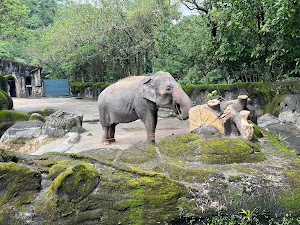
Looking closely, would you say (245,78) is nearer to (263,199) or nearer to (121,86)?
(121,86)

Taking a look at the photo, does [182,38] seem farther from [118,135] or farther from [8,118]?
[8,118]

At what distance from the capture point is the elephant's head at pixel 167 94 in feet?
18.2

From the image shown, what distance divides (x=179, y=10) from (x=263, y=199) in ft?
50.8

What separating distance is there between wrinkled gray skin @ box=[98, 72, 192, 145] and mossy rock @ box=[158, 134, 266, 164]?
5.33 ft

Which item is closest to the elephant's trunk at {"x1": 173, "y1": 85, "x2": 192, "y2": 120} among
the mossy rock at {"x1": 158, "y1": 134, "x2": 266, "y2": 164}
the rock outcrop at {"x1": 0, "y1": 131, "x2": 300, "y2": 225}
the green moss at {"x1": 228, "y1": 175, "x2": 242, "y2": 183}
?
the mossy rock at {"x1": 158, "y1": 134, "x2": 266, "y2": 164}

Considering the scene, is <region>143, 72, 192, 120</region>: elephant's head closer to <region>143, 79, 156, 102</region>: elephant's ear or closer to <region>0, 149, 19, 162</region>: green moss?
<region>143, 79, 156, 102</region>: elephant's ear

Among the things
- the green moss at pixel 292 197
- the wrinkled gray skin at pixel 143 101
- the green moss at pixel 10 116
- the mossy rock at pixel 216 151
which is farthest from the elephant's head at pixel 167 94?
the green moss at pixel 10 116

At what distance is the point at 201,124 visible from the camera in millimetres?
5172

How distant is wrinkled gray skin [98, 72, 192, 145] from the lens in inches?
223

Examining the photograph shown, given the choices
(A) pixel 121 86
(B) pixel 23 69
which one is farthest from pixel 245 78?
(B) pixel 23 69

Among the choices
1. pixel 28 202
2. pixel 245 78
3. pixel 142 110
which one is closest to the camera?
pixel 28 202

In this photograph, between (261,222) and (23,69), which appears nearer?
(261,222)

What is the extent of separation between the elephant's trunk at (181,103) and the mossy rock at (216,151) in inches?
59.6

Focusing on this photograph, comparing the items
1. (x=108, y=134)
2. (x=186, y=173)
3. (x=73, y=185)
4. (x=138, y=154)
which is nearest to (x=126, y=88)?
(x=108, y=134)
